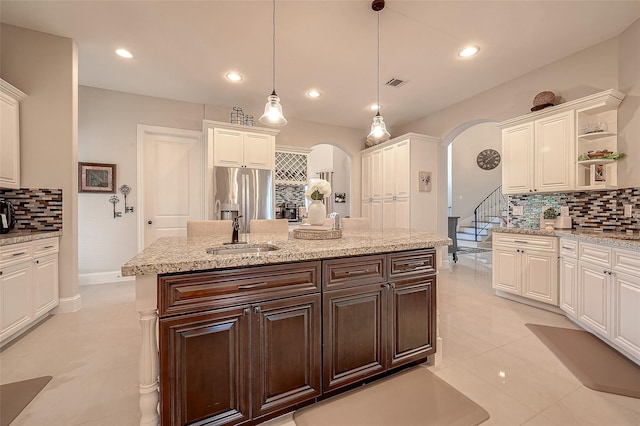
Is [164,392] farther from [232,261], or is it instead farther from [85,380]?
[85,380]

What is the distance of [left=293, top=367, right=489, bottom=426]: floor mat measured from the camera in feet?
4.72

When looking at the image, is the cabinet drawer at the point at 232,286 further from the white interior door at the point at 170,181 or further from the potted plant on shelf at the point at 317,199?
the white interior door at the point at 170,181

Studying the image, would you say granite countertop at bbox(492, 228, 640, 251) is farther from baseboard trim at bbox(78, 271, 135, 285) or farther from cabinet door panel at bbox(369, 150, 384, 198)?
baseboard trim at bbox(78, 271, 135, 285)

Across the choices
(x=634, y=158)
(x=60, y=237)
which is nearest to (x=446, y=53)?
(x=634, y=158)

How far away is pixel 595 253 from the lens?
88.7 inches

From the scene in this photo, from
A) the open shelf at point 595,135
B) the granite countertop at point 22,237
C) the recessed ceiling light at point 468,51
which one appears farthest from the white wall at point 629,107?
the granite countertop at point 22,237

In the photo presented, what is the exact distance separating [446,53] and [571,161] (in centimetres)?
180

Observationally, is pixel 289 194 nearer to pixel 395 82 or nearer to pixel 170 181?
pixel 170 181

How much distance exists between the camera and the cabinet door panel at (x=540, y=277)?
2.79 metres

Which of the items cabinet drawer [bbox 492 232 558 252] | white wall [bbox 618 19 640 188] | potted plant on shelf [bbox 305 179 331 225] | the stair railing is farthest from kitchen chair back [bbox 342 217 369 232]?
the stair railing

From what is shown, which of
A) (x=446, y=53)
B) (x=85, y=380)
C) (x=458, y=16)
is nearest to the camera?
(x=85, y=380)

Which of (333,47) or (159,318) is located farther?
(333,47)

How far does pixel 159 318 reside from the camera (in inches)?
44.8

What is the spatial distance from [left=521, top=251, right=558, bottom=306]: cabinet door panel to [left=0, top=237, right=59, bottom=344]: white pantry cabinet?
4.94 meters
